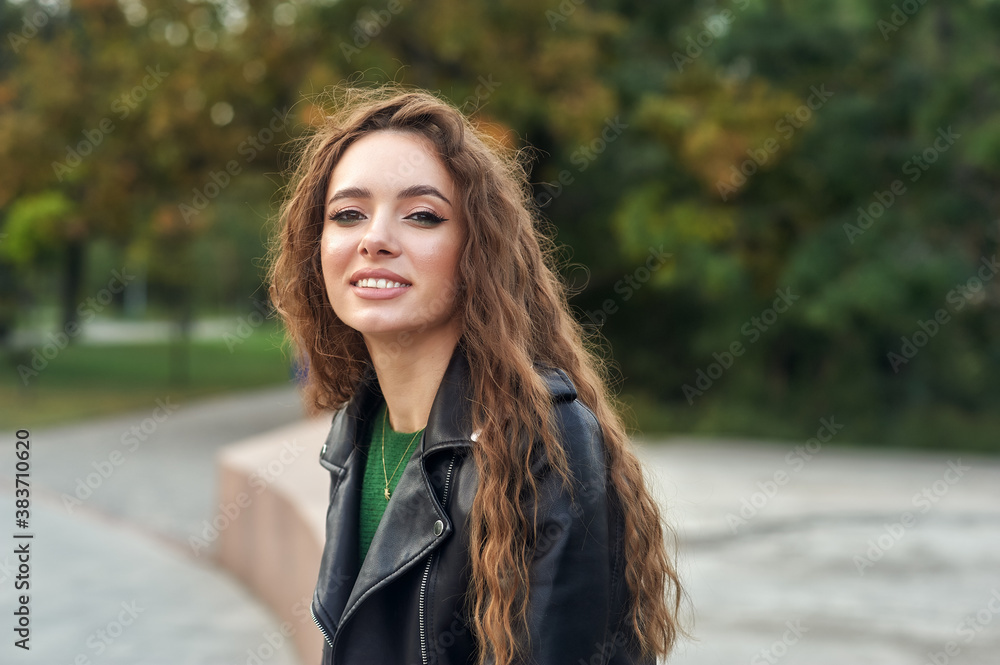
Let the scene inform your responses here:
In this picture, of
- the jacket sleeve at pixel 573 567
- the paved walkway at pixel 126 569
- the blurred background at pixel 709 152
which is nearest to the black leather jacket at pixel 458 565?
the jacket sleeve at pixel 573 567

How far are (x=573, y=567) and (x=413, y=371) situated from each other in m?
0.53

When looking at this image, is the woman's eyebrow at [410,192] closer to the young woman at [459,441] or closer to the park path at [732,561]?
the young woman at [459,441]

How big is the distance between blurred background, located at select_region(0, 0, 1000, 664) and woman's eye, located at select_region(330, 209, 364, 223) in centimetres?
967

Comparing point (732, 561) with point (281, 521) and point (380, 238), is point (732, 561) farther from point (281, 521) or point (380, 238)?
point (380, 238)

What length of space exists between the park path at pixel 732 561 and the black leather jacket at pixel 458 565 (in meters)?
1.57

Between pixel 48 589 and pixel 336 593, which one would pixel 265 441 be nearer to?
pixel 48 589

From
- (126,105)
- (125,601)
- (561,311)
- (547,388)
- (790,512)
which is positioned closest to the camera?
(547,388)

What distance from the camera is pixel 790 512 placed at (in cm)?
918

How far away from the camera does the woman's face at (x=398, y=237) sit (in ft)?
5.82

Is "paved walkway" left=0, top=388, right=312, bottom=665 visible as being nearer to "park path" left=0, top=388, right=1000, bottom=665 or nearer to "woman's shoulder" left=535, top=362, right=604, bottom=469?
"park path" left=0, top=388, right=1000, bottom=665

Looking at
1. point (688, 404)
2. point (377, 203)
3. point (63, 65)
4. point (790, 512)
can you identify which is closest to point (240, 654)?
point (377, 203)

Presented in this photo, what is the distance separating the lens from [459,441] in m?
1.70

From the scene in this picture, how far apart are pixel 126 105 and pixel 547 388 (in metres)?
13.2

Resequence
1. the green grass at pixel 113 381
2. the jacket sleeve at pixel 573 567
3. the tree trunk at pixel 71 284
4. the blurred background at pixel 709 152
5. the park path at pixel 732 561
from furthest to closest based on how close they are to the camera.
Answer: the tree trunk at pixel 71 284 → the green grass at pixel 113 381 → the blurred background at pixel 709 152 → the park path at pixel 732 561 → the jacket sleeve at pixel 573 567
